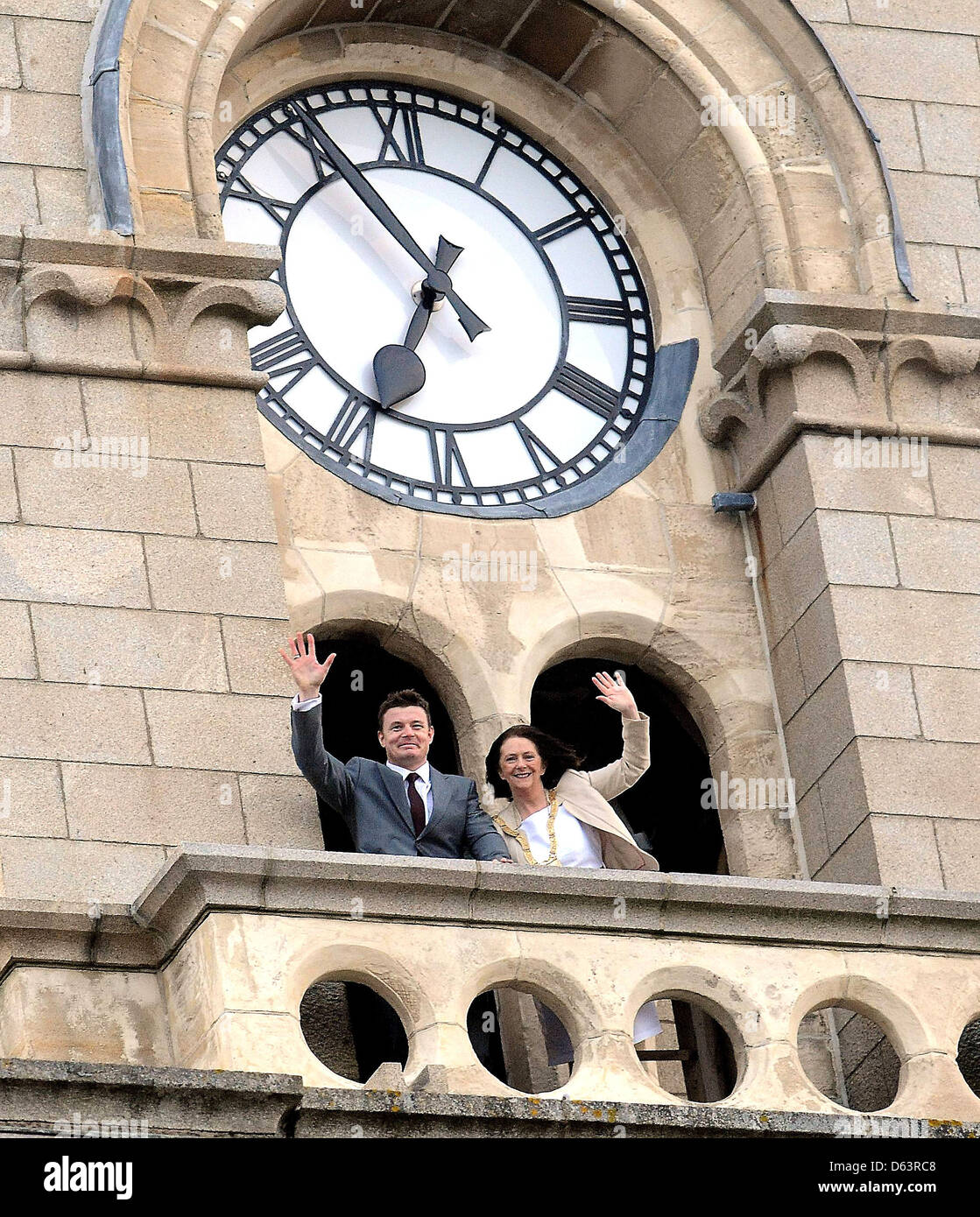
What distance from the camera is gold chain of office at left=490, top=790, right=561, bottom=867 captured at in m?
12.4

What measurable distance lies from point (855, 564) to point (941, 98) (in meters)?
2.81

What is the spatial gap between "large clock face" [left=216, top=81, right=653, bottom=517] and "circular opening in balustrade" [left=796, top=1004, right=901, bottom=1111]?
2.70 meters

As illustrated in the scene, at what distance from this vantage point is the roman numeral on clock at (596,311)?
15312 mm

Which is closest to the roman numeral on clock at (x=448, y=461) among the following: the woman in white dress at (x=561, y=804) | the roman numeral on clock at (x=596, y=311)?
the roman numeral on clock at (x=596, y=311)

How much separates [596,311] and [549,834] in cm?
370

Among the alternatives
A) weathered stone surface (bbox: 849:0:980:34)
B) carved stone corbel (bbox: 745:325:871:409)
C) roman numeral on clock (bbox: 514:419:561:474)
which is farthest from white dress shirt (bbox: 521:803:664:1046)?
weathered stone surface (bbox: 849:0:980:34)

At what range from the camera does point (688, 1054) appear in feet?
45.7

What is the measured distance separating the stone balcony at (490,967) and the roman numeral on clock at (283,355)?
3706mm

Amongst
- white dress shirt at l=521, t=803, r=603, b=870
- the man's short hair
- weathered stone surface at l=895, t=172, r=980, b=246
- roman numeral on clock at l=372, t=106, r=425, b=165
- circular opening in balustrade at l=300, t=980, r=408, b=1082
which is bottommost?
circular opening in balustrade at l=300, t=980, r=408, b=1082

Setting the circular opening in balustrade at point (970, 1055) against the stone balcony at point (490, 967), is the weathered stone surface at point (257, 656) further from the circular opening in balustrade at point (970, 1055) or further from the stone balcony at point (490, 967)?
the circular opening in balustrade at point (970, 1055)

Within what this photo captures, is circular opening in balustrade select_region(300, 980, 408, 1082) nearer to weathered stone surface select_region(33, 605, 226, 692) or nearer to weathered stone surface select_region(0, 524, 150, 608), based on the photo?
weathered stone surface select_region(33, 605, 226, 692)
